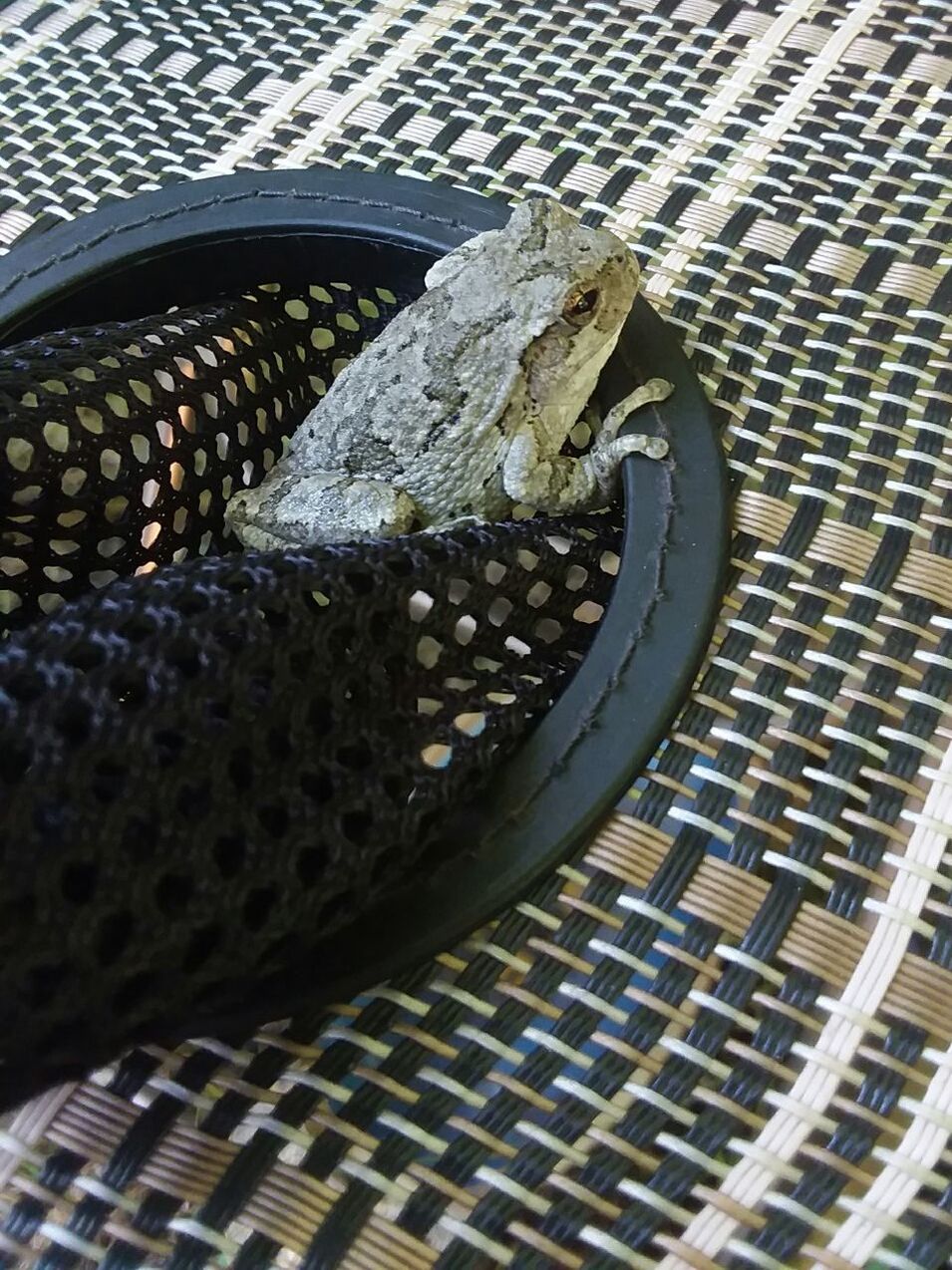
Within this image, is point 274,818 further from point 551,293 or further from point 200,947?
point 551,293

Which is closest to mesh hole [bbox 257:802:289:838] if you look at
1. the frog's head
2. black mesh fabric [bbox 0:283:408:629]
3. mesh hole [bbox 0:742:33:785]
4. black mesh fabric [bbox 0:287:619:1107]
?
black mesh fabric [bbox 0:287:619:1107]

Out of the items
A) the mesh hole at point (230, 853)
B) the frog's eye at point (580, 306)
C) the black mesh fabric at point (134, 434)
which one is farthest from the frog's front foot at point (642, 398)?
the mesh hole at point (230, 853)

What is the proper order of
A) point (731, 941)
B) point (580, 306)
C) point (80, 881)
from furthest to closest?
point (580, 306) → point (731, 941) → point (80, 881)

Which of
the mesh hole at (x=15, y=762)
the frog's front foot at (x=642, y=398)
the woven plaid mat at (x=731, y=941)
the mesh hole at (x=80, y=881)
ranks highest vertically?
the mesh hole at (x=15, y=762)

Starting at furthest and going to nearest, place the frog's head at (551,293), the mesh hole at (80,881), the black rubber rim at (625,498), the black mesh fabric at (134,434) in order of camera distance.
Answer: the frog's head at (551,293) → the black mesh fabric at (134,434) → the black rubber rim at (625,498) → the mesh hole at (80,881)

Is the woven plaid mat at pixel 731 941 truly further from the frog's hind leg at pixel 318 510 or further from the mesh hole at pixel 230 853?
the frog's hind leg at pixel 318 510

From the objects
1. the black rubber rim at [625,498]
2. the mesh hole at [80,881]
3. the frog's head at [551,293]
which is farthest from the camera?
the frog's head at [551,293]

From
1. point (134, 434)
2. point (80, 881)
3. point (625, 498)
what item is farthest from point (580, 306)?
point (80, 881)
